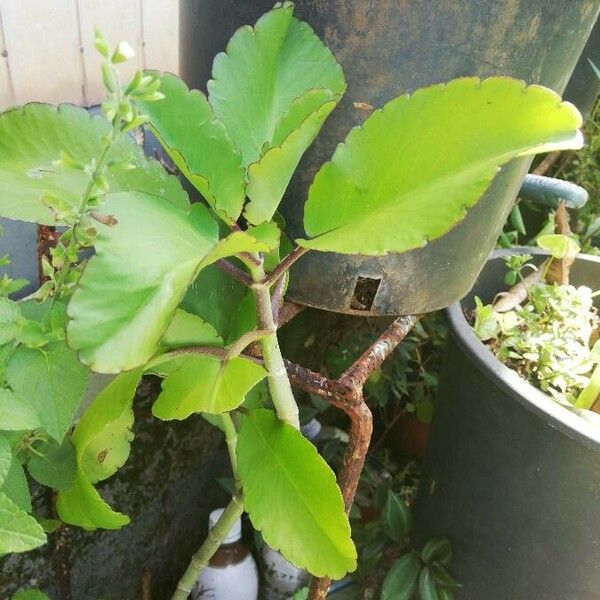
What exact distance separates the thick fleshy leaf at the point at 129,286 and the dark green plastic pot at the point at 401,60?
0.80 feet

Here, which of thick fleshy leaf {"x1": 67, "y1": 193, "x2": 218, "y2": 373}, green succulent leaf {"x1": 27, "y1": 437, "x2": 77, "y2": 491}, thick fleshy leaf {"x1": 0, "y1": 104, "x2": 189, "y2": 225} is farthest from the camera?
green succulent leaf {"x1": 27, "y1": 437, "x2": 77, "y2": 491}

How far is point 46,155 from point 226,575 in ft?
2.51

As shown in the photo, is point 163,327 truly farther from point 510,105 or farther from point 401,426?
point 401,426

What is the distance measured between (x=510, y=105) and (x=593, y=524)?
571 mm

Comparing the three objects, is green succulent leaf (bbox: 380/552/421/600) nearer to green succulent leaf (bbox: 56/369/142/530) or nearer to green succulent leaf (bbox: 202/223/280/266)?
green succulent leaf (bbox: 56/369/142/530)

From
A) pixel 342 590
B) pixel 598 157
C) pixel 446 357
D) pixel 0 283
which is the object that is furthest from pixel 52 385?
pixel 598 157

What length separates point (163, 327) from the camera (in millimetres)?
374

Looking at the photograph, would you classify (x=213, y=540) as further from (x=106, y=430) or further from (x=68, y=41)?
(x=68, y=41)

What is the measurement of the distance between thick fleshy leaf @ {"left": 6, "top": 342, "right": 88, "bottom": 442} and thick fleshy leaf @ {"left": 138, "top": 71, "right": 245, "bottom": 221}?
161 mm

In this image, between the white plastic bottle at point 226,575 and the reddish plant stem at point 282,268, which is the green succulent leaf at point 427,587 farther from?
the reddish plant stem at point 282,268

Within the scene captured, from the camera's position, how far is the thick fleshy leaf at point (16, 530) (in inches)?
16.2

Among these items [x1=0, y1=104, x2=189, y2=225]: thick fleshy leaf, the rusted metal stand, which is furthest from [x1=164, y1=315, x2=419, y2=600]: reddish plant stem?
[x1=0, y1=104, x2=189, y2=225]: thick fleshy leaf

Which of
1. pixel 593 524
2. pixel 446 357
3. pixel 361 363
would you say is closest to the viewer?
pixel 361 363

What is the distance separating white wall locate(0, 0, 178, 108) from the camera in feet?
2.78
